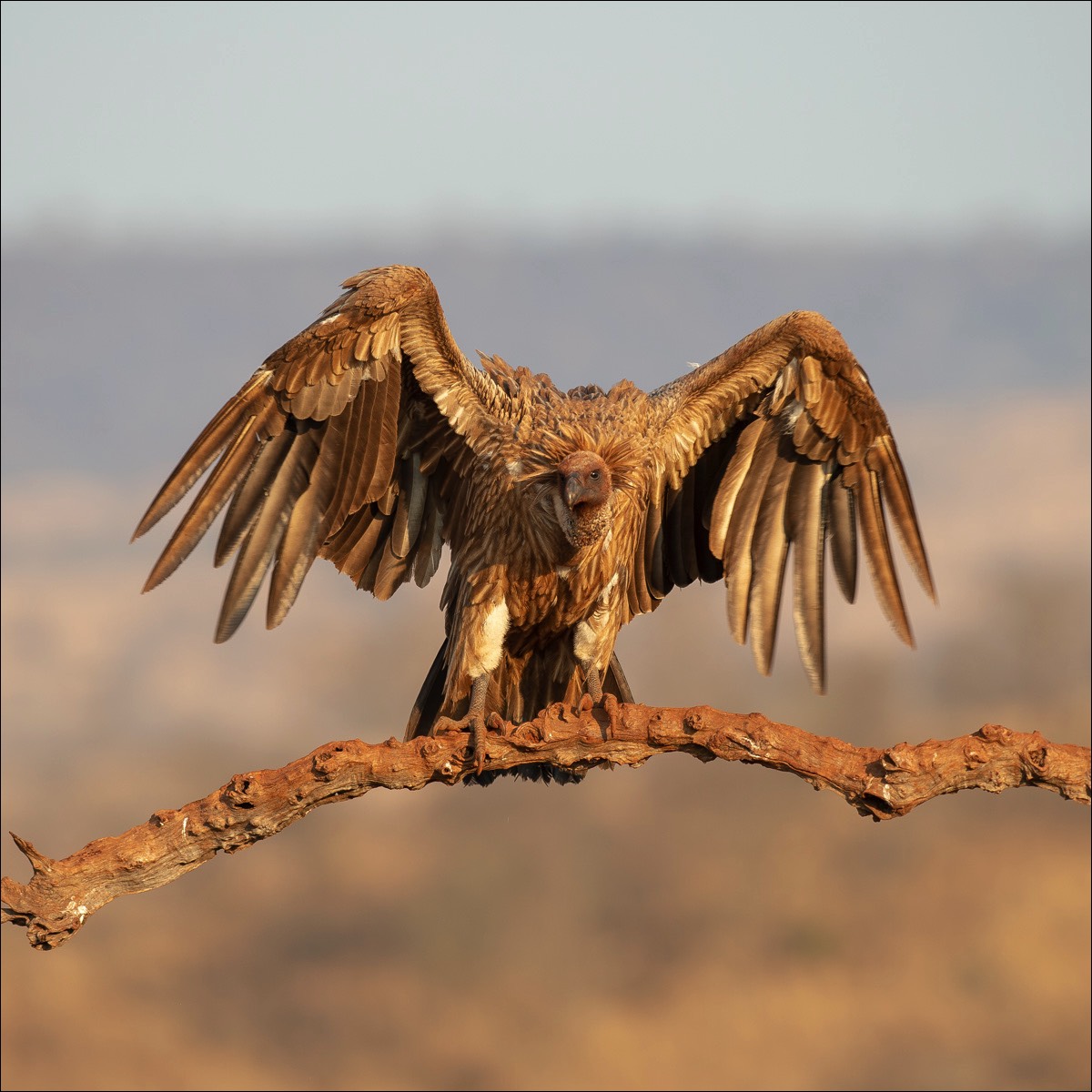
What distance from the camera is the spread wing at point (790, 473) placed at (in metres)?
7.26

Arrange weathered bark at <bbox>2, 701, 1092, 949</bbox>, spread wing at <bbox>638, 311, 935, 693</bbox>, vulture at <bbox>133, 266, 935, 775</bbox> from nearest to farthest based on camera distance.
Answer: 1. weathered bark at <bbox>2, 701, 1092, 949</bbox>
2. vulture at <bbox>133, 266, 935, 775</bbox>
3. spread wing at <bbox>638, 311, 935, 693</bbox>

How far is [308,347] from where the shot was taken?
6410 mm

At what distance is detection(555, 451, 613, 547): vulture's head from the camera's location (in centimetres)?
643

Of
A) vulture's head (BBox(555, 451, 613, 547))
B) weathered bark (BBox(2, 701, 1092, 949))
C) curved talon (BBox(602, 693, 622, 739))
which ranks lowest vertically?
weathered bark (BBox(2, 701, 1092, 949))

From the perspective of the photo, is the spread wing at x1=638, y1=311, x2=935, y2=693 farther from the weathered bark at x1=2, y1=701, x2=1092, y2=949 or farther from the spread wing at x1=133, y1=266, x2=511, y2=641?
the weathered bark at x1=2, y1=701, x2=1092, y2=949

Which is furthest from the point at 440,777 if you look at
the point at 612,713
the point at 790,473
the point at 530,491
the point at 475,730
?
the point at 790,473

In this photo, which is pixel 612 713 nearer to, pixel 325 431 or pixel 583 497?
pixel 583 497

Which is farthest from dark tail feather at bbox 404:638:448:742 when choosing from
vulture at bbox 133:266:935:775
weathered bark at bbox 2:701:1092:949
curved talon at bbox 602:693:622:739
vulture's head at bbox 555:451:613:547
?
curved talon at bbox 602:693:622:739

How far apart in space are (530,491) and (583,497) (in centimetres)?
50

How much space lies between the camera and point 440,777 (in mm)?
5871

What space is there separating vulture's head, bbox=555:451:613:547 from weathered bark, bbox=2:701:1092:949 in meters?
1.09

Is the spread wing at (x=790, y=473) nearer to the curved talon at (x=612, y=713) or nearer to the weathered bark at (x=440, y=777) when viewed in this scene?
the weathered bark at (x=440, y=777)

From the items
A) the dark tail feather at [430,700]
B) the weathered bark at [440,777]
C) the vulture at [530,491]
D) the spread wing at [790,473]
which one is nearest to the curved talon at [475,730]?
the vulture at [530,491]

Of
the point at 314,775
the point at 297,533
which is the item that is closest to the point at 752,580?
the point at 297,533
